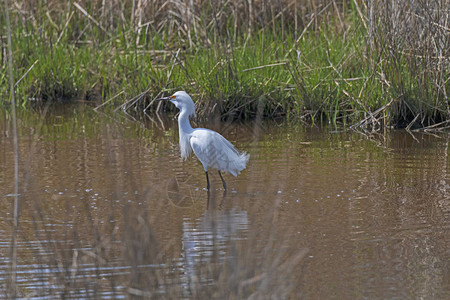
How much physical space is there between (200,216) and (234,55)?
4349 mm

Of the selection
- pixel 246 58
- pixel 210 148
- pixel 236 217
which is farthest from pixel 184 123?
pixel 246 58

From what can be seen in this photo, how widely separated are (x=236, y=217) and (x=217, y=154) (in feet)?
3.28

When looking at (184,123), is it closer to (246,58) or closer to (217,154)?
(217,154)

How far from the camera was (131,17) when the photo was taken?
36.2 ft

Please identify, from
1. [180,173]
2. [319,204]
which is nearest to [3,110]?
[180,173]

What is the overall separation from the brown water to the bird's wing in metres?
0.15

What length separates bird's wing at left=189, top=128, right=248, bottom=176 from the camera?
6031mm

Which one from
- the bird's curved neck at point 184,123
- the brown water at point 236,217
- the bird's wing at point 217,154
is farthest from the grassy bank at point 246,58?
the bird's wing at point 217,154

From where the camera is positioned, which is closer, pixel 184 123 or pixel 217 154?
pixel 217 154

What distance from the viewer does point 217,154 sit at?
6.03 metres

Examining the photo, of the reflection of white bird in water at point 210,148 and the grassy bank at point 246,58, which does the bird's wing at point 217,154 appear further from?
the grassy bank at point 246,58

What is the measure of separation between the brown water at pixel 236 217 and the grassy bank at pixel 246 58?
447 millimetres

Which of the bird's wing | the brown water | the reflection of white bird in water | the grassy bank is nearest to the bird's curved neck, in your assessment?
the reflection of white bird in water

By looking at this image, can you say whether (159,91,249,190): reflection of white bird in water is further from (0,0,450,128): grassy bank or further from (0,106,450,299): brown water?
(0,0,450,128): grassy bank
